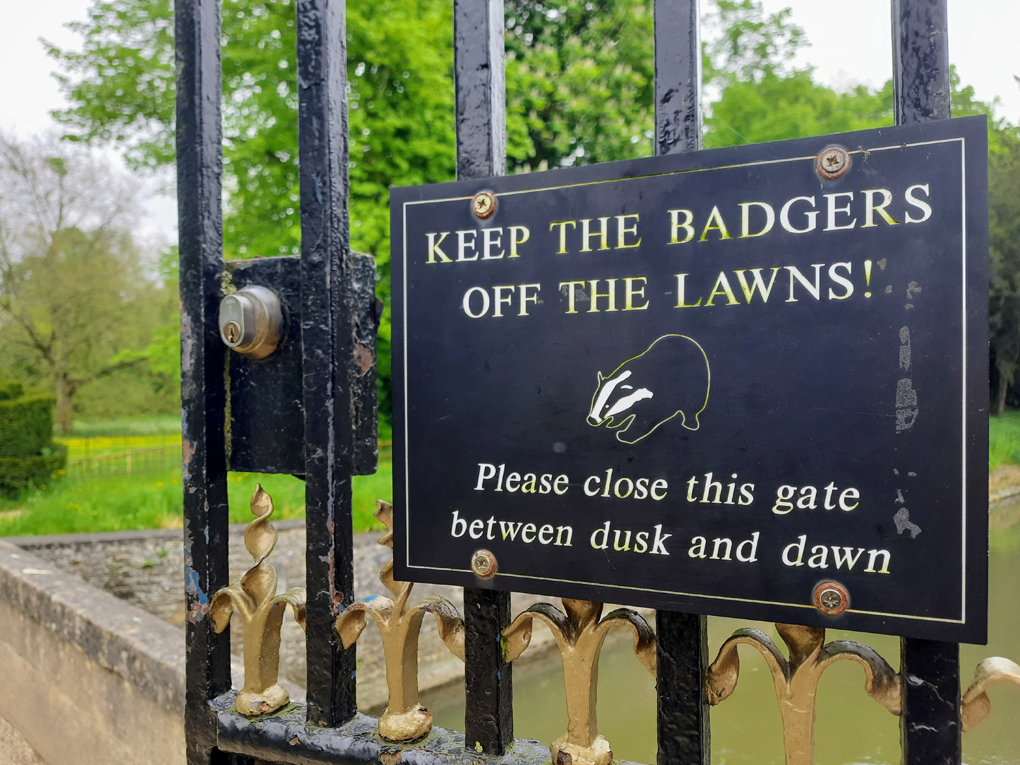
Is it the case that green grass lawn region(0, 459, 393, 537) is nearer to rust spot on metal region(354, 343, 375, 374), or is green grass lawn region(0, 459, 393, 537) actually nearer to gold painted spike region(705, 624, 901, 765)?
rust spot on metal region(354, 343, 375, 374)

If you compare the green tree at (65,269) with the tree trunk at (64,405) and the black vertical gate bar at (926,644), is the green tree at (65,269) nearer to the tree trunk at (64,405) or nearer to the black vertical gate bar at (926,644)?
the tree trunk at (64,405)

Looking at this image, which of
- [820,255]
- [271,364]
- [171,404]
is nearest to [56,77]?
[171,404]

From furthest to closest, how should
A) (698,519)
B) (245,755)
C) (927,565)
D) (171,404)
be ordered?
1. (171,404)
2. (245,755)
3. (698,519)
4. (927,565)

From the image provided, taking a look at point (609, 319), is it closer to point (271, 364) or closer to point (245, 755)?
point (271, 364)

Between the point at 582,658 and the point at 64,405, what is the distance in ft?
54.9

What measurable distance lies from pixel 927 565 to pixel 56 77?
14.9 meters

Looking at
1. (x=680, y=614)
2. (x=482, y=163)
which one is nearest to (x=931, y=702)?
(x=680, y=614)

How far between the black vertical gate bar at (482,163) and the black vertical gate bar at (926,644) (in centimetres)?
64

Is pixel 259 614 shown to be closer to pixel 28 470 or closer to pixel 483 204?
pixel 483 204

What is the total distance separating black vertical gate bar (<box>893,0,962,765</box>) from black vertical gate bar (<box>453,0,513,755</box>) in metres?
0.64

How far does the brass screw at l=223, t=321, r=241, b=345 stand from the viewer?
1.40 metres

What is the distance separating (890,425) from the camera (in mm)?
945

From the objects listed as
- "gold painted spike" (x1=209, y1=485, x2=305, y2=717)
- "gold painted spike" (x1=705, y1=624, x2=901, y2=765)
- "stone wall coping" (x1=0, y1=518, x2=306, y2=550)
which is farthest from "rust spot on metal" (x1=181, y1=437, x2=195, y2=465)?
"stone wall coping" (x1=0, y1=518, x2=306, y2=550)


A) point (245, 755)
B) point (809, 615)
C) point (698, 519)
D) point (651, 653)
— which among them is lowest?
point (245, 755)
